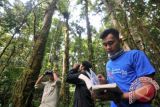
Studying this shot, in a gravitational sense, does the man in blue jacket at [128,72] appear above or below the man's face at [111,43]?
below

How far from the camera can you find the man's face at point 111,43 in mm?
2686

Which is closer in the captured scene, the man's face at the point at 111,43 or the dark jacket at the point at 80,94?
the man's face at the point at 111,43

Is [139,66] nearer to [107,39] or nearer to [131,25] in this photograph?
[107,39]

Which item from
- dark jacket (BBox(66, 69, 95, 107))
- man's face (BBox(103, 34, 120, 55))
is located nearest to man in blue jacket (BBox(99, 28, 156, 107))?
man's face (BBox(103, 34, 120, 55))

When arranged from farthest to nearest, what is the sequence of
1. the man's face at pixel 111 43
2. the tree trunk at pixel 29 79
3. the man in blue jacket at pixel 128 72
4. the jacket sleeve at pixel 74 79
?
the tree trunk at pixel 29 79
the jacket sleeve at pixel 74 79
the man's face at pixel 111 43
the man in blue jacket at pixel 128 72

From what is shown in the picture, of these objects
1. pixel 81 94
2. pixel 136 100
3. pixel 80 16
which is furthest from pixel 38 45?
pixel 80 16

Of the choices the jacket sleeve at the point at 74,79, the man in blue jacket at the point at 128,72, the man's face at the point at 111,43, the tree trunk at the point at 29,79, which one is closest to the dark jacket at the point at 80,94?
the jacket sleeve at the point at 74,79

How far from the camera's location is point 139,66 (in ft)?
7.89

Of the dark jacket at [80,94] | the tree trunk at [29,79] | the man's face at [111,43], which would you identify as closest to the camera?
the man's face at [111,43]

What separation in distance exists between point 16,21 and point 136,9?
5.04 m

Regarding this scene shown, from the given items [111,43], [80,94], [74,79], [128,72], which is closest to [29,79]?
[74,79]

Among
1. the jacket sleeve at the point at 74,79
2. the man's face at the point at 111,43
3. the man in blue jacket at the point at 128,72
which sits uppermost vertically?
the jacket sleeve at the point at 74,79

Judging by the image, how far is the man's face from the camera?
2.69m

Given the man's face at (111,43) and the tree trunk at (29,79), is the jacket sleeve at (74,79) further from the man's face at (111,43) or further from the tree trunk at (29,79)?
the man's face at (111,43)
